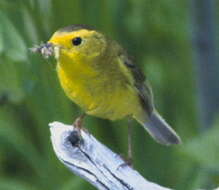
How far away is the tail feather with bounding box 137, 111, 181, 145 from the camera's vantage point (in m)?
4.73

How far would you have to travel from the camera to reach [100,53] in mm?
4129

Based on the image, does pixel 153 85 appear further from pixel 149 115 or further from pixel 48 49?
pixel 48 49

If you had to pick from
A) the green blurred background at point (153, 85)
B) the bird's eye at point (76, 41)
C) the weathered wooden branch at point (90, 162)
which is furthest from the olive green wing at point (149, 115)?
the weathered wooden branch at point (90, 162)

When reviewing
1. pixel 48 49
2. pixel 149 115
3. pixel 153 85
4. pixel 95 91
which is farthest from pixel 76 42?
pixel 153 85

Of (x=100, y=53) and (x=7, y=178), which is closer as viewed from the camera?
(x=100, y=53)

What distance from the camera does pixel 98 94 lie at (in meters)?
4.05

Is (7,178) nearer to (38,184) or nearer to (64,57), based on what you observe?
(38,184)

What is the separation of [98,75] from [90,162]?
0.52 meters

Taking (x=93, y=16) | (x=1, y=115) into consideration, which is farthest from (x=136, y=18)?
(x=1, y=115)

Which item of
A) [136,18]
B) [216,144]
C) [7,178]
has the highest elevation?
[136,18]

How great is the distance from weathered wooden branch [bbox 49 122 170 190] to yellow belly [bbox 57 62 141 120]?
222 millimetres

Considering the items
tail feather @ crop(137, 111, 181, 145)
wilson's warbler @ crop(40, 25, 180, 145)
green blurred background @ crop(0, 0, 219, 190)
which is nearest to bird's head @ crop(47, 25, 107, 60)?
wilson's warbler @ crop(40, 25, 180, 145)

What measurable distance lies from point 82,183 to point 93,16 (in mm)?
953

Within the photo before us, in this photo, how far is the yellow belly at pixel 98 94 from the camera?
398 cm
